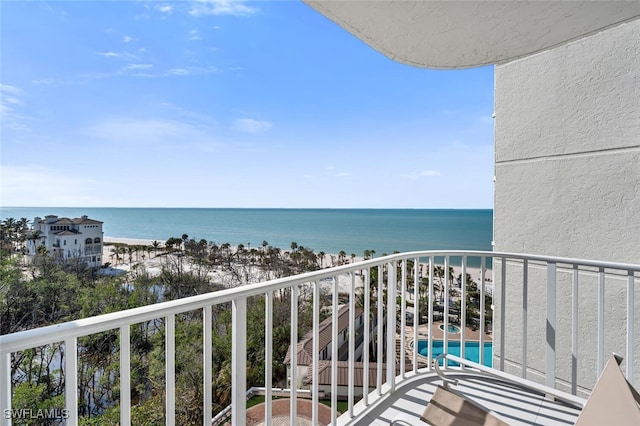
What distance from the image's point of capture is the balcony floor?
2182 millimetres

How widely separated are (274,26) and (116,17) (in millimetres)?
12478

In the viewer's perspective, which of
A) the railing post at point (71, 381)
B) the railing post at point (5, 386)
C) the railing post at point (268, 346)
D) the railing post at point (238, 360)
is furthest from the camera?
the railing post at point (268, 346)

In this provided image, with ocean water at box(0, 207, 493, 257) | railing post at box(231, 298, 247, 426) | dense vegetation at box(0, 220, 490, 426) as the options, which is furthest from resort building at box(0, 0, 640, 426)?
ocean water at box(0, 207, 493, 257)

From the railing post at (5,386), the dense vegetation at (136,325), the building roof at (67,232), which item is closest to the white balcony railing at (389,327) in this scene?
the railing post at (5,386)

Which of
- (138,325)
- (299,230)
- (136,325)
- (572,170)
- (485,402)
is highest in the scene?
(572,170)

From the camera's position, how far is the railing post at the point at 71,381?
0.86m

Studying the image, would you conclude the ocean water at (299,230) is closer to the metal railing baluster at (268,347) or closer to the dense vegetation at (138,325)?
the dense vegetation at (138,325)

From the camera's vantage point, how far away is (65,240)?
61.3 feet

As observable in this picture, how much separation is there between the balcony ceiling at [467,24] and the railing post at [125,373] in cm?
169

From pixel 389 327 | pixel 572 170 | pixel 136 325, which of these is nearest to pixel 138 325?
pixel 136 325

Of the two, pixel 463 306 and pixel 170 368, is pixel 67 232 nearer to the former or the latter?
pixel 463 306

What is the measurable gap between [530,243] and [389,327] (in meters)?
1.67

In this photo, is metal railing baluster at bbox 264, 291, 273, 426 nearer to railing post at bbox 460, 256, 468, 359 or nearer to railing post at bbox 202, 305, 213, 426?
railing post at bbox 202, 305, 213, 426

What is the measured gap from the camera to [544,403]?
2391 mm
